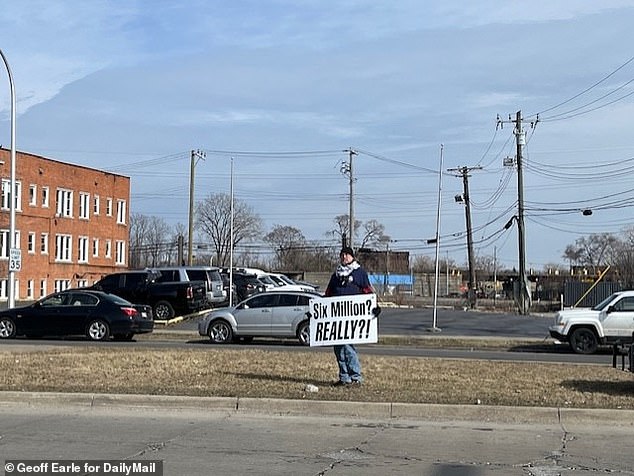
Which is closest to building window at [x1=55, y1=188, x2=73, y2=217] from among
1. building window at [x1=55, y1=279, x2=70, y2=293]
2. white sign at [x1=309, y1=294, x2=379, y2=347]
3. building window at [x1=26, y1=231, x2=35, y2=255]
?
building window at [x1=26, y1=231, x2=35, y2=255]

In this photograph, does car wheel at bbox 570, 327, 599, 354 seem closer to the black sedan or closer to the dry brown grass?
the dry brown grass

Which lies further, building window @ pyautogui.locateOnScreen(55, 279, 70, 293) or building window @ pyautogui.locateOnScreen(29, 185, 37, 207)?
building window @ pyautogui.locateOnScreen(55, 279, 70, 293)

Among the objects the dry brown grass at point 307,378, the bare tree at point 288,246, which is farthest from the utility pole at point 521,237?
the bare tree at point 288,246

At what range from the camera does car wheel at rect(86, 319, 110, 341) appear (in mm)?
25266

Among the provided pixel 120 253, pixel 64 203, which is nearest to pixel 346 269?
pixel 64 203

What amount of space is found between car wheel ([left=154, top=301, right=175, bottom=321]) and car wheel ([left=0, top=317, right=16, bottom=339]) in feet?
24.2

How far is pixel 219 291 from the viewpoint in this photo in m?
35.2

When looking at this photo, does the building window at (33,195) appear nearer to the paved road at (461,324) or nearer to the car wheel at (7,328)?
the paved road at (461,324)

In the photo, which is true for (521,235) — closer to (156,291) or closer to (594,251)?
(156,291)

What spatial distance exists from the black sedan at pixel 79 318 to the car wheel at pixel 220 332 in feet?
6.67

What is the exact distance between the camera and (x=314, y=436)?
10.1 m

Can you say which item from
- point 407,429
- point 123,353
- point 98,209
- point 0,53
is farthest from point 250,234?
point 407,429

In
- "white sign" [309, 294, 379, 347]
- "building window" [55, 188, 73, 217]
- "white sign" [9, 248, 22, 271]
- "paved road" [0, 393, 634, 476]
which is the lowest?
"paved road" [0, 393, 634, 476]

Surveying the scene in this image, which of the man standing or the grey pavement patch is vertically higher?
the man standing
